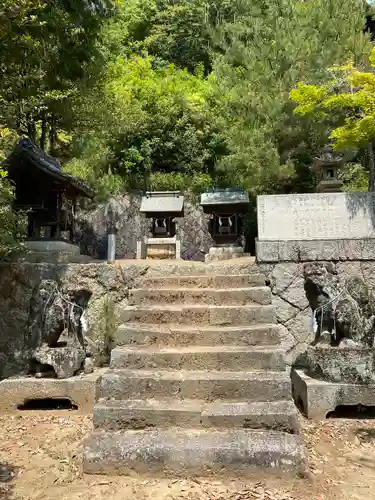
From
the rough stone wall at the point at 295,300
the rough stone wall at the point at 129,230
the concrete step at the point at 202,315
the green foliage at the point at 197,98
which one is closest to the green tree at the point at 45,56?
the green foliage at the point at 197,98

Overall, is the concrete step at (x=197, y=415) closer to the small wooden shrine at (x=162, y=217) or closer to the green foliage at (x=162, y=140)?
the small wooden shrine at (x=162, y=217)

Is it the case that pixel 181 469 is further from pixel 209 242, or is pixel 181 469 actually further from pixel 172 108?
pixel 172 108

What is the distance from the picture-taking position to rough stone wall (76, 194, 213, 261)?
19906mm

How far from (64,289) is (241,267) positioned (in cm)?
327

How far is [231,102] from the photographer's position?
12750 millimetres

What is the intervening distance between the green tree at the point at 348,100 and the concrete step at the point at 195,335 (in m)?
6.81

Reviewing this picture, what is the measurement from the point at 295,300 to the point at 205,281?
1855 millimetres

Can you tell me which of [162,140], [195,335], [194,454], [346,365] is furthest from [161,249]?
[194,454]

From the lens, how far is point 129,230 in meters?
20.4

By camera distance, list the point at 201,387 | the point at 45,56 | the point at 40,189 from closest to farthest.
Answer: the point at 201,387 < the point at 45,56 < the point at 40,189

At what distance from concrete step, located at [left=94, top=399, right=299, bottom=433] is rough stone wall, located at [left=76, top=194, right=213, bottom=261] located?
15813 mm

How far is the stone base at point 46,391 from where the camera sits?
16.9 feet

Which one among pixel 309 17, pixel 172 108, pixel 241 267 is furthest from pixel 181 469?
pixel 172 108

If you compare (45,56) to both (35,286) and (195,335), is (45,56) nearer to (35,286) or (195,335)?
(35,286)
